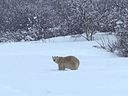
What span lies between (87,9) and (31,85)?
434 inches

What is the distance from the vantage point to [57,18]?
24.8 m

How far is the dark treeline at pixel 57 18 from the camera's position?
1819cm

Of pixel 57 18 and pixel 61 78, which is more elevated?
pixel 61 78

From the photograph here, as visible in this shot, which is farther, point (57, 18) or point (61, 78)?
point (57, 18)

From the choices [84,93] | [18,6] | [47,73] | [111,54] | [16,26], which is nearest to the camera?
[84,93]

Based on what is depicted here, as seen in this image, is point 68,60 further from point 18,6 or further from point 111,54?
point 18,6

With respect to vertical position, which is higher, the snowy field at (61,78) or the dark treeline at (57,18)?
the snowy field at (61,78)

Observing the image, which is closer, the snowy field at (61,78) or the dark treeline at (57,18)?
the snowy field at (61,78)

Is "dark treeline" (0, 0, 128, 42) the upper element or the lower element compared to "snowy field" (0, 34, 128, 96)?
lower

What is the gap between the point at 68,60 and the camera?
9.02 meters

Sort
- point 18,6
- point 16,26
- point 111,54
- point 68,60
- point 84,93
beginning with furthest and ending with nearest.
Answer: point 18,6
point 16,26
point 111,54
point 68,60
point 84,93

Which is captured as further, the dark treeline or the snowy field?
the dark treeline

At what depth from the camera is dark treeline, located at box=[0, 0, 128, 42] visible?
59.7 feet

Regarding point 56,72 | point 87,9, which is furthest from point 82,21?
point 56,72
